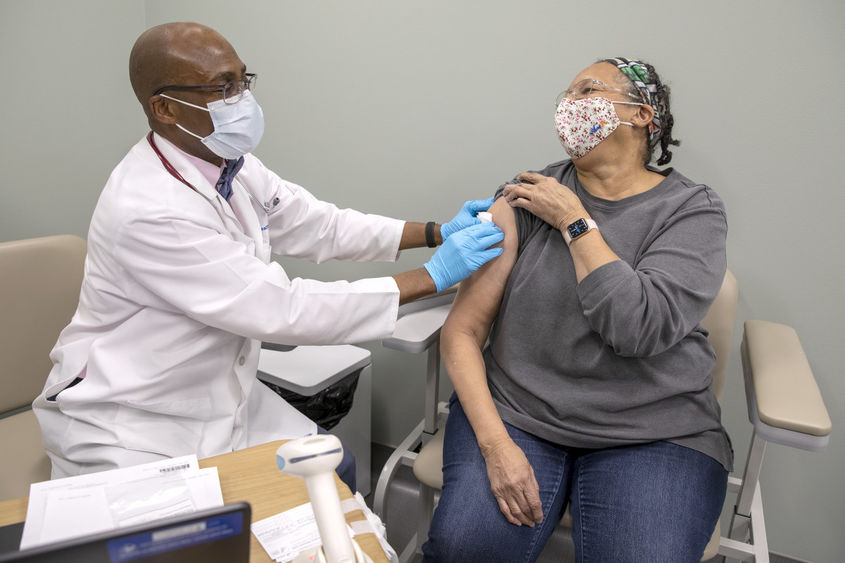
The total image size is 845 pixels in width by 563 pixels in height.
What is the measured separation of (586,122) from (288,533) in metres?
1.02

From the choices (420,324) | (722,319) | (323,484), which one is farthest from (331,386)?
(323,484)

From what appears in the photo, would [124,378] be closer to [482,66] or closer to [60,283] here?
[60,283]

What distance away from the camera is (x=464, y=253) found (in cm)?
133

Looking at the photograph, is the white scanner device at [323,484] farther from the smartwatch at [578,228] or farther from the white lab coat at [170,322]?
the smartwatch at [578,228]

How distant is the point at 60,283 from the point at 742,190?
1.85 meters

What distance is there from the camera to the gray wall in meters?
1.52

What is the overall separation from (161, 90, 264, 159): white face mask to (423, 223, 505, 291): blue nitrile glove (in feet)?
1.63

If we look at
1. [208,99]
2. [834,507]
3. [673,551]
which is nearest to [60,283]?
[208,99]

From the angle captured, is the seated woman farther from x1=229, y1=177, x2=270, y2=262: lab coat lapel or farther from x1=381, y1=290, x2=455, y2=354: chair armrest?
x1=229, y1=177, x2=270, y2=262: lab coat lapel

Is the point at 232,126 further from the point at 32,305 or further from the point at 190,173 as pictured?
the point at 32,305

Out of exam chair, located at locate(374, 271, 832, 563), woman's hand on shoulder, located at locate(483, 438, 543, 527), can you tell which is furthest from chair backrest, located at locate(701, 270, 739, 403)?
woman's hand on shoulder, located at locate(483, 438, 543, 527)

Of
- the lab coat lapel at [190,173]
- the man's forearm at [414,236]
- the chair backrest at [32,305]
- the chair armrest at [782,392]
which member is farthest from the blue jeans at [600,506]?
the chair backrest at [32,305]

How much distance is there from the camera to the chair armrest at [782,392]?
110 cm

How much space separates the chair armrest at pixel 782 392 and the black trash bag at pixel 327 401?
3.81 ft
